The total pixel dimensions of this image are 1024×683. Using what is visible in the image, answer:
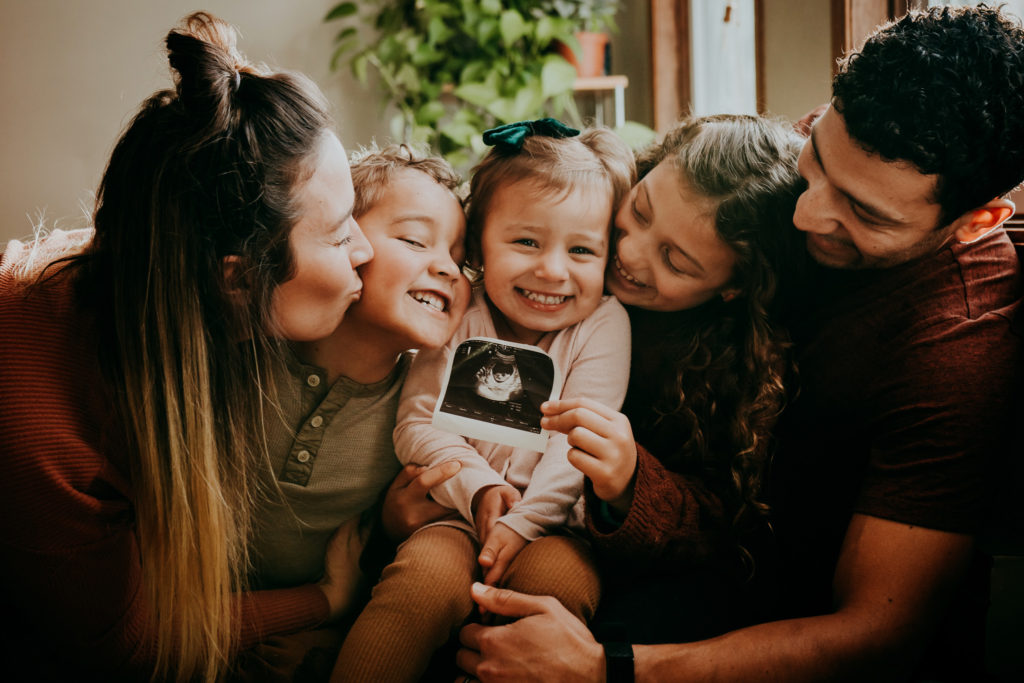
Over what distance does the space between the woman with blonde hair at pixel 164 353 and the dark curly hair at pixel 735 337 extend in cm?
61

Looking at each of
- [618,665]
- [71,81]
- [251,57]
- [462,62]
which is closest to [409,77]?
[462,62]

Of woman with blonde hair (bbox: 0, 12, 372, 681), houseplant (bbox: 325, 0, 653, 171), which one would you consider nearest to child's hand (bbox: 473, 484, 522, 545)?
woman with blonde hair (bbox: 0, 12, 372, 681)

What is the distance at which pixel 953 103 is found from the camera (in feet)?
3.17

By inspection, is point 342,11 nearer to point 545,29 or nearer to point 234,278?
point 545,29

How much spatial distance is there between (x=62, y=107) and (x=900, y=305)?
147 inches

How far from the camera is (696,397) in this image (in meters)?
1.25

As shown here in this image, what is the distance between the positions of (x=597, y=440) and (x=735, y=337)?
42cm

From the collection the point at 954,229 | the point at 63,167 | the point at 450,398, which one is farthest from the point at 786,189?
the point at 63,167

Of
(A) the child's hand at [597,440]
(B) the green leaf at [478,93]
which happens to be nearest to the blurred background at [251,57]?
(B) the green leaf at [478,93]

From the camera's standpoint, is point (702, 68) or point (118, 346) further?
point (702, 68)

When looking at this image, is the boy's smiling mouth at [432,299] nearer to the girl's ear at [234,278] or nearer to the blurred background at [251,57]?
the girl's ear at [234,278]

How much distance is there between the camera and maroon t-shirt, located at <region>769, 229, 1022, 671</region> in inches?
39.6

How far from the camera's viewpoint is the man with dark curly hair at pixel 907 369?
979 mm

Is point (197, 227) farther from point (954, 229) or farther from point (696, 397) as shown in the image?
point (954, 229)
